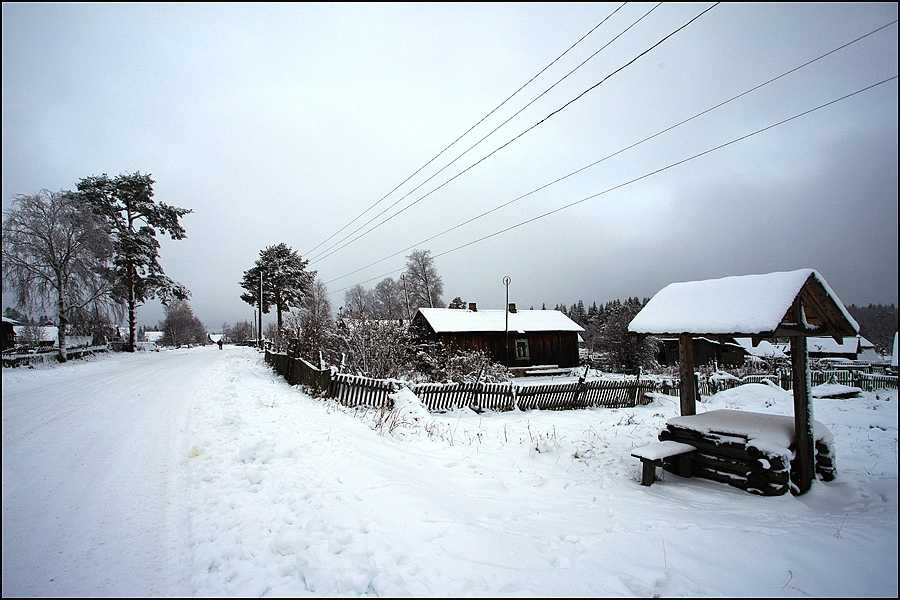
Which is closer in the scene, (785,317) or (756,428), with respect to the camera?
(785,317)

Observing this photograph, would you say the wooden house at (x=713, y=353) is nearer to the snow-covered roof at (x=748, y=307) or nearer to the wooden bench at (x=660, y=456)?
the snow-covered roof at (x=748, y=307)

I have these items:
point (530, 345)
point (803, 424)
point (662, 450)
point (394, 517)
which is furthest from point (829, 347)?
point (394, 517)

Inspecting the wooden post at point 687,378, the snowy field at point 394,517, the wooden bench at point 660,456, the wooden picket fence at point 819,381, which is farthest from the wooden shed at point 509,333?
the wooden bench at point 660,456

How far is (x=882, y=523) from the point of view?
4098mm

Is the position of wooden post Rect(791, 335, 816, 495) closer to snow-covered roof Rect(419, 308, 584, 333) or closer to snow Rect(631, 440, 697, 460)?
snow Rect(631, 440, 697, 460)

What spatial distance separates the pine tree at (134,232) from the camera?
28.2m

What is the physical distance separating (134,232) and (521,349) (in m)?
31.2

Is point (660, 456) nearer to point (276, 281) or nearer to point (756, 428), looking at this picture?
point (756, 428)

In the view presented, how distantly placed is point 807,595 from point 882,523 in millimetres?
2329

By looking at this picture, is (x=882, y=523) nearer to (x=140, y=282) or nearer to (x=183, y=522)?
(x=183, y=522)

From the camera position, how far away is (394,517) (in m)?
3.86

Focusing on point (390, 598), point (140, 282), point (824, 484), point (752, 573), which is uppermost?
point (140, 282)

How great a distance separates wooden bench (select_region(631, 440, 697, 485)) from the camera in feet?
18.6

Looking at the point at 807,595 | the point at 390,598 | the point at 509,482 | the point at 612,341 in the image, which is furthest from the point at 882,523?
the point at 612,341
